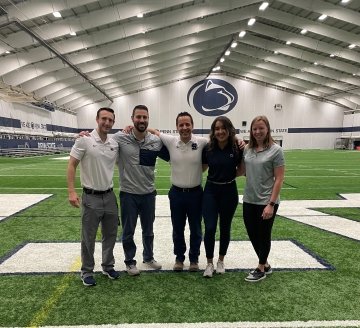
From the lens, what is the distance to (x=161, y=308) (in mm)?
2814

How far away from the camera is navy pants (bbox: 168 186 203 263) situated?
3561 mm

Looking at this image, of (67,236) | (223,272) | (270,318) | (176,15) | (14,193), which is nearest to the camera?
(270,318)

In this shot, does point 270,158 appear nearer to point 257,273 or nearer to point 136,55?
point 257,273

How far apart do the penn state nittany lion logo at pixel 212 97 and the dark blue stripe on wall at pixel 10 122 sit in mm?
20975

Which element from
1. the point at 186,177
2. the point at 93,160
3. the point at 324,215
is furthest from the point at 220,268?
the point at 324,215

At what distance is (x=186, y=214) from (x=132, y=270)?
91 cm

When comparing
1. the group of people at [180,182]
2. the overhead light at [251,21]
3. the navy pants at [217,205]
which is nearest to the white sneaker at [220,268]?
the group of people at [180,182]

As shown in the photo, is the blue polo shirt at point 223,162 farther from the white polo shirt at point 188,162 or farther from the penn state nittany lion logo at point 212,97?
the penn state nittany lion logo at point 212,97

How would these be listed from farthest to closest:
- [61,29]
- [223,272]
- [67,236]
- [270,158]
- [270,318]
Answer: [61,29] < [67,236] < [223,272] < [270,158] < [270,318]

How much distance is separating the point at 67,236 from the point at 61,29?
631 inches

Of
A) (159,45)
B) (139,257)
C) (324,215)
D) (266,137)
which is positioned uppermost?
(159,45)

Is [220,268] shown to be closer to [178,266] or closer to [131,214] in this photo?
[178,266]

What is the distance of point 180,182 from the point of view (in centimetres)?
357

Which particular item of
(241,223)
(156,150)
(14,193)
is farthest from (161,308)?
(14,193)
